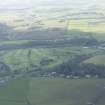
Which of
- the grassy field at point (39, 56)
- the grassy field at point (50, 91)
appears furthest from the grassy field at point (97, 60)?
the grassy field at point (50, 91)

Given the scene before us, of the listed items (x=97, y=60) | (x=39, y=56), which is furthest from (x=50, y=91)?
(x=39, y=56)

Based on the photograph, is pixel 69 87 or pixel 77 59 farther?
pixel 77 59

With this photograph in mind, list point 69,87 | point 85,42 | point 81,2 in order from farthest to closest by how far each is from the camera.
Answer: point 81,2 < point 85,42 < point 69,87

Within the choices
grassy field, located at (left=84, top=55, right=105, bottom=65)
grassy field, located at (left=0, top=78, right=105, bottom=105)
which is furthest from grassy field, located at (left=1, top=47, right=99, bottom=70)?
grassy field, located at (left=0, top=78, right=105, bottom=105)

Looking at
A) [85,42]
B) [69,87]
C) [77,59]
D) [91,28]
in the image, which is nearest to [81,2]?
[91,28]

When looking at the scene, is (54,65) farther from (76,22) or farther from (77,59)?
(76,22)

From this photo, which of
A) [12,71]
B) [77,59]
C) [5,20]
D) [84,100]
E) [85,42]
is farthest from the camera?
[5,20]

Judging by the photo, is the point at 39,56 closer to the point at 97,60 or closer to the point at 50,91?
the point at 97,60

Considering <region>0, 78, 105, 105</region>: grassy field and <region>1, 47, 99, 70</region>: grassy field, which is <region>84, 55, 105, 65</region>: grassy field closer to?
<region>1, 47, 99, 70</region>: grassy field

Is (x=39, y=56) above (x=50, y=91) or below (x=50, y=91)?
below
